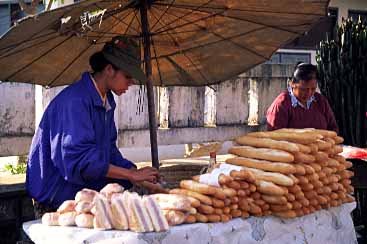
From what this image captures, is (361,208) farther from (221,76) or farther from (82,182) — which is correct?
(82,182)

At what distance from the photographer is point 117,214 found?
308cm

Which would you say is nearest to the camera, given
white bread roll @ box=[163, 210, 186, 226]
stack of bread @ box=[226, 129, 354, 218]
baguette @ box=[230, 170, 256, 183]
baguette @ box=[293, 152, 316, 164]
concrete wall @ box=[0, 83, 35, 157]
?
white bread roll @ box=[163, 210, 186, 226]

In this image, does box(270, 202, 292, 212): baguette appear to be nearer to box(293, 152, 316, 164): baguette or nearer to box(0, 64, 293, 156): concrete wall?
box(293, 152, 316, 164): baguette

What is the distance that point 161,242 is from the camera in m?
3.04

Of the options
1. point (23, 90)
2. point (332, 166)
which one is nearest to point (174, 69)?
point (332, 166)

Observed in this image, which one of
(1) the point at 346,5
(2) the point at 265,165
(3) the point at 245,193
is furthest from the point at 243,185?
(1) the point at 346,5

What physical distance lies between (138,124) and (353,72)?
2627mm

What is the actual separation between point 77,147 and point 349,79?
4436 mm

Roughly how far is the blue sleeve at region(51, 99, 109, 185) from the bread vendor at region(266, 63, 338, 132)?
7.59 feet

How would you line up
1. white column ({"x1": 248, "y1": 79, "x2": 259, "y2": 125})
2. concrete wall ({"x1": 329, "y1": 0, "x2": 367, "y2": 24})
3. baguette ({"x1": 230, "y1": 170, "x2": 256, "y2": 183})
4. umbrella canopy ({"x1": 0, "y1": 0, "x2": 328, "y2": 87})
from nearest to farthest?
1. baguette ({"x1": 230, "y1": 170, "x2": 256, "y2": 183})
2. umbrella canopy ({"x1": 0, "y1": 0, "x2": 328, "y2": 87})
3. white column ({"x1": 248, "y1": 79, "x2": 259, "y2": 125})
4. concrete wall ({"x1": 329, "y1": 0, "x2": 367, "y2": 24})

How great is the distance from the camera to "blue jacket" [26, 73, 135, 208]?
136 inches

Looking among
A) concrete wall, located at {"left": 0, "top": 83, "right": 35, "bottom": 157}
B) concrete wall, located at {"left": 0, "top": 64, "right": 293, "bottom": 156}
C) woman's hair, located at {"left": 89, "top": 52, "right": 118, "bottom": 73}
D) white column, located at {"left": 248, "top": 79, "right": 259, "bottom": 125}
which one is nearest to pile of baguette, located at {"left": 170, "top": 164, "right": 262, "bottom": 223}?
woman's hair, located at {"left": 89, "top": 52, "right": 118, "bottom": 73}

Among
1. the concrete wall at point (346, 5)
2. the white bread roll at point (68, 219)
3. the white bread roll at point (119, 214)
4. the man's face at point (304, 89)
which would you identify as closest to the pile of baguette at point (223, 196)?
the white bread roll at point (119, 214)

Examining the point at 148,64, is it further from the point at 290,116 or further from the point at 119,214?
the point at 119,214
